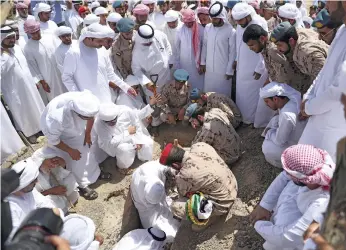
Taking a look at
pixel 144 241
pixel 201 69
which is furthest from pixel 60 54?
pixel 144 241

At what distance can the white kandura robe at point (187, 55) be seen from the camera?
5.79 metres

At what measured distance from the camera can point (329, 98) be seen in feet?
9.28

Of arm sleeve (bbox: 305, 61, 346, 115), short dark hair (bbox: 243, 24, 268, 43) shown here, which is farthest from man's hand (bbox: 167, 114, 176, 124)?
arm sleeve (bbox: 305, 61, 346, 115)

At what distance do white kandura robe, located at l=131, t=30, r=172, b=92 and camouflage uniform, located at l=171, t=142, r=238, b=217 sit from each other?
7.95 ft

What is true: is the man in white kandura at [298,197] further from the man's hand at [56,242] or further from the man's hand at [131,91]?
the man's hand at [131,91]

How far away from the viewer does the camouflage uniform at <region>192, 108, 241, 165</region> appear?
427 centimetres

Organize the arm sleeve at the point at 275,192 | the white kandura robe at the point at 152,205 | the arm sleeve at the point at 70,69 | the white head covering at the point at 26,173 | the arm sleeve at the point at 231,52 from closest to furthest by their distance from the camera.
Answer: the arm sleeve at the point at 275,192 → the white head covering at the point at 26,173 → the white kandura robe at the point at 152,205 → the arm sleeve at the point at 70,69 → the arm sleeve at the point at 231,52

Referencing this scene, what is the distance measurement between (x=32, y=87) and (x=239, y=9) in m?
3.15

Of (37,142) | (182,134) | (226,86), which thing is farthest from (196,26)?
(37,142)

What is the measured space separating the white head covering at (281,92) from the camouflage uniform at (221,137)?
2.46 feet

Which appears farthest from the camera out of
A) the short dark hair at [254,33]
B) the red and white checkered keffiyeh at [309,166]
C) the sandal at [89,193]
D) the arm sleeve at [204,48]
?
the arm sleeve at [204,48]

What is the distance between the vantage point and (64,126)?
4090 millimetres

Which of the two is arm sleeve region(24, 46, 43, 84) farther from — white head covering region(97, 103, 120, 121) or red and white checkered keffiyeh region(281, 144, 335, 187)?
red and white checkered keffiyeh region(281, 144, 335, 187)

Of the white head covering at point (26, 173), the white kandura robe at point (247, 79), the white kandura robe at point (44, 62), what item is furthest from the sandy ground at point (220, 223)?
the white kandura robe at point (44, 62)
